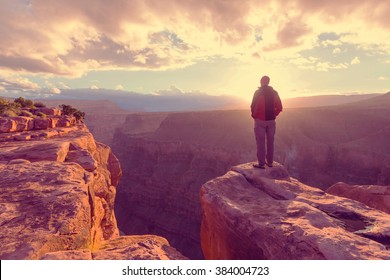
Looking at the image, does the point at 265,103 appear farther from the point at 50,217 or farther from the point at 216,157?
the point at 216,157

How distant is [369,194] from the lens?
1398 cm

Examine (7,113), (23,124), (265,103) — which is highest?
(265,103)

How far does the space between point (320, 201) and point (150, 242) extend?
4009mm

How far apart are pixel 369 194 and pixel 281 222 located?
1192cm

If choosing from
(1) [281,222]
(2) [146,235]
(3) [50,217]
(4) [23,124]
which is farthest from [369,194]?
(4) [23,124]

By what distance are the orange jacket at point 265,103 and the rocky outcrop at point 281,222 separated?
1643 millimetres

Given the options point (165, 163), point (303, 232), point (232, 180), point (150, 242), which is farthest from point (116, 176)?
point (165, 163)

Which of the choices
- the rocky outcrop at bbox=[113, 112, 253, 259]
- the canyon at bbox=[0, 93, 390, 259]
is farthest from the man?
the rocky outcrop at bbox=[113, 112, 253, 259]

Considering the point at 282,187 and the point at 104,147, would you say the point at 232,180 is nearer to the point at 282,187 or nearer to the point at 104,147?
the point at 282,187

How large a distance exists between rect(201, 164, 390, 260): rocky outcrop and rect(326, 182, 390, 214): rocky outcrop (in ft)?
29.0

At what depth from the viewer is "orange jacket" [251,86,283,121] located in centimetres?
750

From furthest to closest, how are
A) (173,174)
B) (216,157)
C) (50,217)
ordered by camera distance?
(173,174)
(216,157)
(50,217)

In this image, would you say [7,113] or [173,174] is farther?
[173,174]

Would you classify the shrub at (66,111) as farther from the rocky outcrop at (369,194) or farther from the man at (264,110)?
the rocky outcrop at (369,194)
